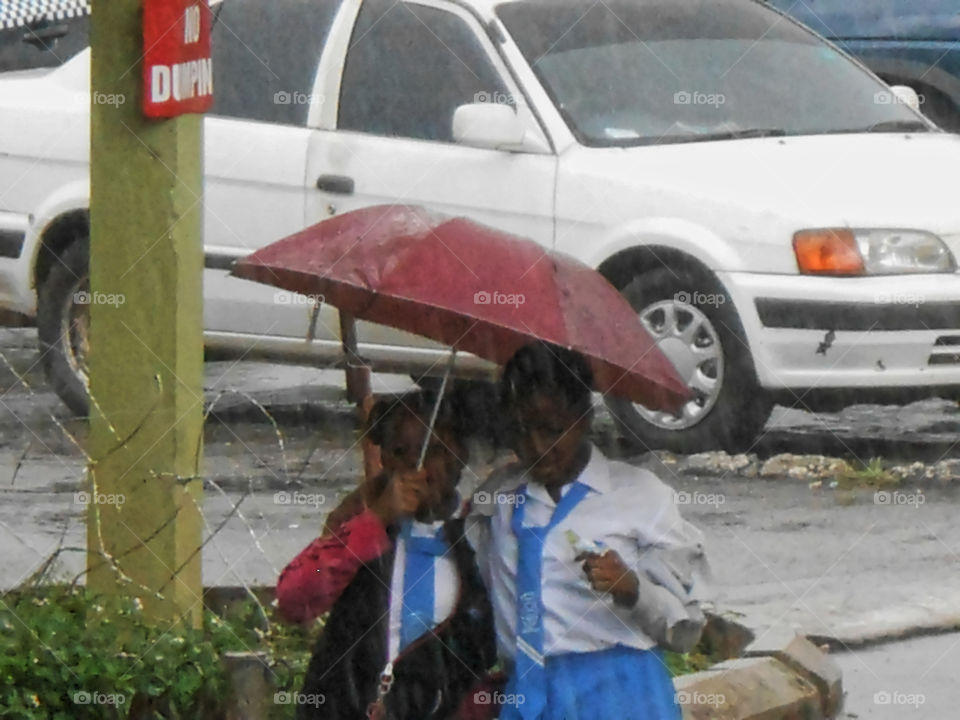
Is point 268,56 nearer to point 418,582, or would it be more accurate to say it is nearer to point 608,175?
point 608,175

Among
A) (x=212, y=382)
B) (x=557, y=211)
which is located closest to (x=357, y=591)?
(x=557, y=211)

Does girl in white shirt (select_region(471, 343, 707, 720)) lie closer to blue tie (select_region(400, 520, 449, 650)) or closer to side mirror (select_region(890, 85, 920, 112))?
blue tie (select_region(400, 520, 449, 650))

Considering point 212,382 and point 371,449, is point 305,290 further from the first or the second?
point 212,382

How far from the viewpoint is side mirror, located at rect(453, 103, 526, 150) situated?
7043 mm

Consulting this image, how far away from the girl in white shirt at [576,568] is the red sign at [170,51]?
1095mm

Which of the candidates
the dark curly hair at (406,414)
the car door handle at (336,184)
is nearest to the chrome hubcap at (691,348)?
the car door handle at (336,184)

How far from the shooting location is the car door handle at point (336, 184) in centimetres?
756

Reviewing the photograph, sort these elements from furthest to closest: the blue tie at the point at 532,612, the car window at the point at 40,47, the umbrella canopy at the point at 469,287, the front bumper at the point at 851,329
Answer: the car window at the point at 40,47 < the front bumper at the point at 851,329 < the umbrella canopy at the point at 469,287 < the blue tie at the point at 532,612

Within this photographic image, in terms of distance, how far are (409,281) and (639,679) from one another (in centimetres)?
85

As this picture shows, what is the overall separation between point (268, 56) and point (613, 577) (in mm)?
4957

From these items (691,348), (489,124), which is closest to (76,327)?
(489,124)

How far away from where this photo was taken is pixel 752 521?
22.1 feet

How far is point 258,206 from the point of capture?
25.2 feet

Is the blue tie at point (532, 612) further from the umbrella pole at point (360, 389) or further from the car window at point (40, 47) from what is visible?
the car window at point (40, 47)
